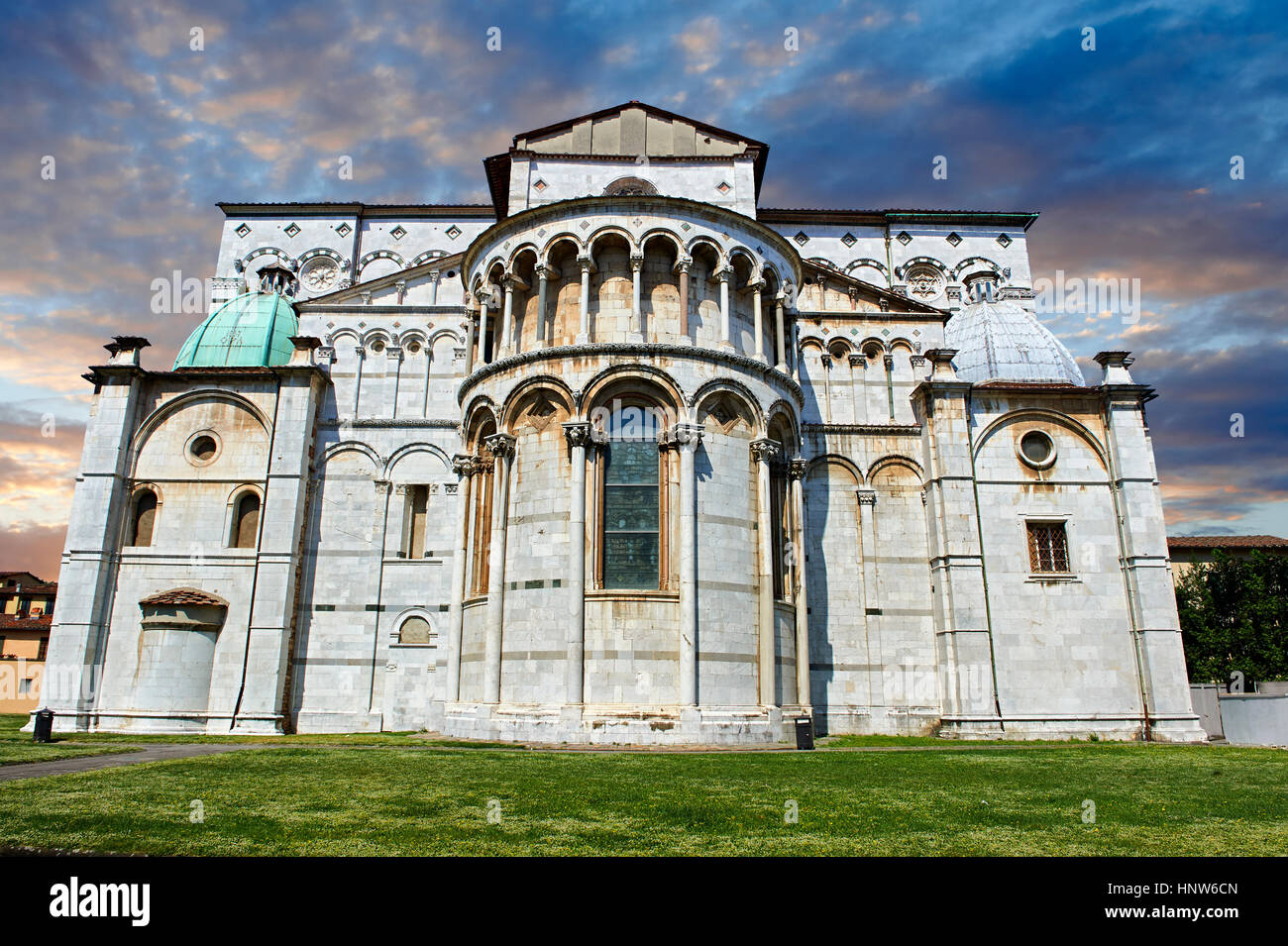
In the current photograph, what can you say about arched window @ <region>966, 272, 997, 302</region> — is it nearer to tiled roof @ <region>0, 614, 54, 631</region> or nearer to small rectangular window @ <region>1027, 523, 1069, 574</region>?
small rectangular window @ <region>1027, 523, 1069, 574</region>

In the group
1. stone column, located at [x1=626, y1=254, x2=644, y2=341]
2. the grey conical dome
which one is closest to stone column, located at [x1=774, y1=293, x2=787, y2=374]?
stone column, located at [x1=626, y1=254, x2=644, y2=341]

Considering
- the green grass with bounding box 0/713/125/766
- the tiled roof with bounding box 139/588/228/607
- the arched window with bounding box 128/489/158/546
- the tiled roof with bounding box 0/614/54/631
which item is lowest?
the green grass with bounding box 0/713/125/766

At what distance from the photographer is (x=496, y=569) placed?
70.1 feet

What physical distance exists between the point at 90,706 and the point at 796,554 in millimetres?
21024

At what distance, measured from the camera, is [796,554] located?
22.9 metres

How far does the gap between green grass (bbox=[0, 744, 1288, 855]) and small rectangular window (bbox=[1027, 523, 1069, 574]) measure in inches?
403

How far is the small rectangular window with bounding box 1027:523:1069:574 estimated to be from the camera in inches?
1017

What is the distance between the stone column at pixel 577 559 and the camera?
771 inches

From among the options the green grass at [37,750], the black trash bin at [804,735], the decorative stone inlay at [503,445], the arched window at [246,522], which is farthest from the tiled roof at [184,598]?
the black trash bin at [804,735]

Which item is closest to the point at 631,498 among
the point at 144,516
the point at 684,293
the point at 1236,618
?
the point at 684,293

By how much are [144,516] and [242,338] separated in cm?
696
